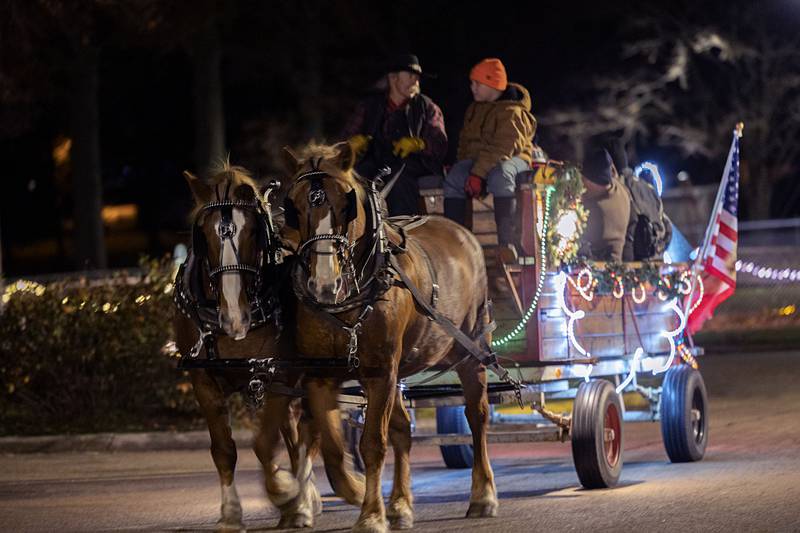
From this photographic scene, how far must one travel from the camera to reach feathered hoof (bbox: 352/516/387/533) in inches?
329

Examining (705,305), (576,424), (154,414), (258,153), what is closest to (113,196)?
(258,153)

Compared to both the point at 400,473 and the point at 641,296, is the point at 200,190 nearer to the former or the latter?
the point at 400,473

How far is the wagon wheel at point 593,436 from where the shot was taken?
1062cm

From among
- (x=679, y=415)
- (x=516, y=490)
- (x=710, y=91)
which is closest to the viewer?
(x=516, y=490)

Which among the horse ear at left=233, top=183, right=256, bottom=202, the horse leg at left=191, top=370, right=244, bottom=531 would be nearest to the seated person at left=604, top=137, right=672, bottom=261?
the horse ear at left=233, top=183, right=256, bottom=202

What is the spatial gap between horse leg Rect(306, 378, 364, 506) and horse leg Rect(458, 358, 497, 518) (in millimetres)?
1064

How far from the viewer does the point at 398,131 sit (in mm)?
11148

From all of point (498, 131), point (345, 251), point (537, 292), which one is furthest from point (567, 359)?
point (345, 251)

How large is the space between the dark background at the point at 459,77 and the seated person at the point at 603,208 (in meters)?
20.0

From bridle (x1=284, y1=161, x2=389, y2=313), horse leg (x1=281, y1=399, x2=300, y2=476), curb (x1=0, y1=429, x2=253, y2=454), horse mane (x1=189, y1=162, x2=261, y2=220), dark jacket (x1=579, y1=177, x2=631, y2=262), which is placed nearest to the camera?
bridle (x1=284, y1=161, x2=389, y2=313)

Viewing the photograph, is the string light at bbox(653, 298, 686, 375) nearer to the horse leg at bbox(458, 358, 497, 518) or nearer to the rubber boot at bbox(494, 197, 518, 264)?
the rubber boot at bbox(494, 197, 518, 264)

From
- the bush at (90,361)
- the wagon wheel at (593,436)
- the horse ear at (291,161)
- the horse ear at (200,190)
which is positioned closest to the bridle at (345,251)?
the horse ear at (291,161)

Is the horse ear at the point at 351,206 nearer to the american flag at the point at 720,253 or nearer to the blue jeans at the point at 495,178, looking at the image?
the blue jeans at the point at 495,178

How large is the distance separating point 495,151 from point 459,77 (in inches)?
1084
